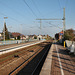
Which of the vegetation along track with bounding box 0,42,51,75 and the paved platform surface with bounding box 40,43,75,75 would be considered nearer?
the paved platform surface with bounding box 40,43,75,75

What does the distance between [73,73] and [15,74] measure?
376 centimetres

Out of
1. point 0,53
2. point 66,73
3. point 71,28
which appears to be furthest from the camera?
point 71,28

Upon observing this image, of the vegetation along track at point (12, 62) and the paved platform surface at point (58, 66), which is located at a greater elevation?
the paved platform surface at point (58, 66)

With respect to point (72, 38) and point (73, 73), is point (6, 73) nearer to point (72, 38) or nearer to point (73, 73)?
point (73, 73)

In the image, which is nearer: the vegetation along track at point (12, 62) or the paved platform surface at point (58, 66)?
the paved platform surface at point (58, 66)

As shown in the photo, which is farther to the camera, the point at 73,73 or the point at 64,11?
the point at 64,11

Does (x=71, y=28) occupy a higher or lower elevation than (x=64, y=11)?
lower

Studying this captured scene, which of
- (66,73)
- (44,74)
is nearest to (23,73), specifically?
(44,74)

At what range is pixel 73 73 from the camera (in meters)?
6.54

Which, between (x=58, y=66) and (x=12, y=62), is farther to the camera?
(x=12, y=62)

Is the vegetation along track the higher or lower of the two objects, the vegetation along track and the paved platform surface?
the lower

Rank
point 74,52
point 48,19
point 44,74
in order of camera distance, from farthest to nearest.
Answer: point 48,19, point 74,52, point 44,74

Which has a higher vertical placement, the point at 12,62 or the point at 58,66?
the point at 58,66

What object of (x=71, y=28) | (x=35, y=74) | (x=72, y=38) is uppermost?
(x=71, y=28)
